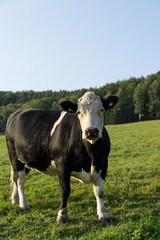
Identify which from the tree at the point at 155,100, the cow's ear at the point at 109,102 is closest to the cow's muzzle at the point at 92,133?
the cow's ear at the point at 109,102

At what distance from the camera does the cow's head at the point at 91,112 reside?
19.5 feet

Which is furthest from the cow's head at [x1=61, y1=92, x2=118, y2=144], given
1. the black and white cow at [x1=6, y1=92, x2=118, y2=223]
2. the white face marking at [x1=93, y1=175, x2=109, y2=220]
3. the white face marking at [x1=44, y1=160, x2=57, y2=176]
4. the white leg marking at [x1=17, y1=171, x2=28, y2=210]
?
the white leg marking at [x1=17, y1=171, x2=28, y2=210]

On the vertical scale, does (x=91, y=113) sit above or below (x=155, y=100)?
below

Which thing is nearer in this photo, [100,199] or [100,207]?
[100,207]

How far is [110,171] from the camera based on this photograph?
1184cm

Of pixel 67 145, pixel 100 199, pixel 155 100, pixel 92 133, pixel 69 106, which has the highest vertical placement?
pixel 155 100

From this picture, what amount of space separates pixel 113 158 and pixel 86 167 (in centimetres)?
954

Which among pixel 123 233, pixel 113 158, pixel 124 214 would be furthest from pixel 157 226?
pixel 113 158

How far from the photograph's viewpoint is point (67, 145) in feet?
22.6

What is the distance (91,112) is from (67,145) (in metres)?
1.03

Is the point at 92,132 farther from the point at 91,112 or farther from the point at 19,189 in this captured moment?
the point at 19,189

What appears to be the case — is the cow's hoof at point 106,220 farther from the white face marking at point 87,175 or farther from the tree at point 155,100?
the tree at point 155,100

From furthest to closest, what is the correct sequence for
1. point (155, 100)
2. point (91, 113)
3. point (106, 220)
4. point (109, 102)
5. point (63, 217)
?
point (155, 100) → point (109, 102) → point (63, 217) → point (106, 220) → point (91, 113)

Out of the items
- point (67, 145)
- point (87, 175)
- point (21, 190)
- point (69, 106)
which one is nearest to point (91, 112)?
point (69, 106)
